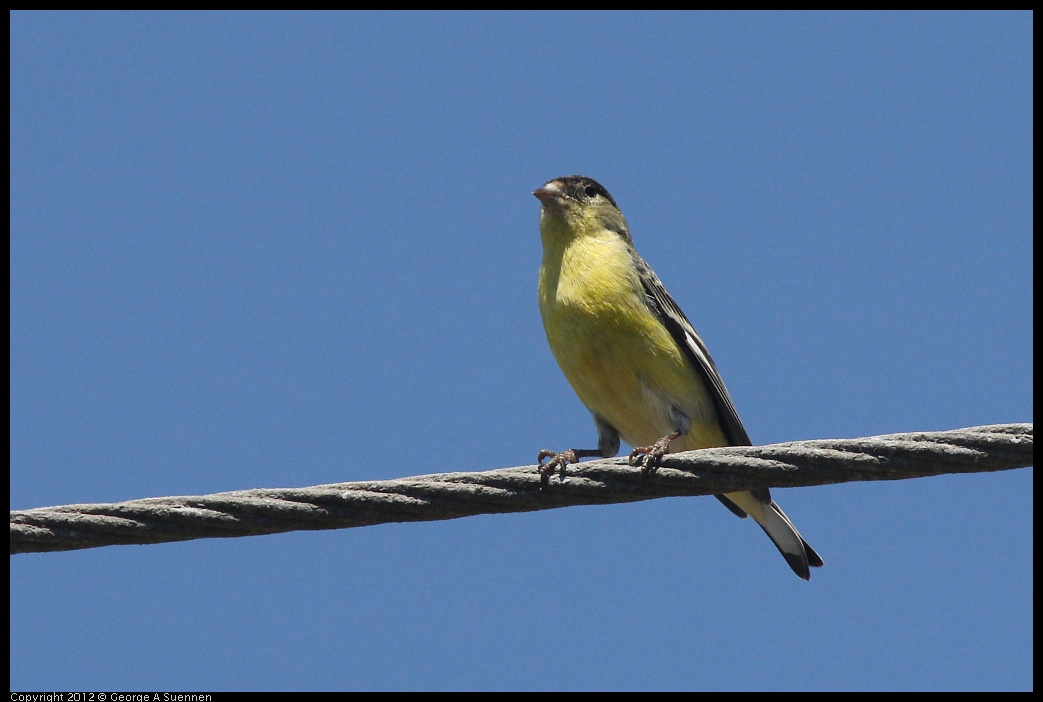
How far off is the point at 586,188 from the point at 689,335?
5.38 feet

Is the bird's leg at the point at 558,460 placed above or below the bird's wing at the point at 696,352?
below

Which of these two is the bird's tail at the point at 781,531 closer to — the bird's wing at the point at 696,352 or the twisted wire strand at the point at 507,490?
the bird's wing at the point at 696,352

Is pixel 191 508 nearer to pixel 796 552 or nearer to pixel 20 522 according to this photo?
pixel 20 522

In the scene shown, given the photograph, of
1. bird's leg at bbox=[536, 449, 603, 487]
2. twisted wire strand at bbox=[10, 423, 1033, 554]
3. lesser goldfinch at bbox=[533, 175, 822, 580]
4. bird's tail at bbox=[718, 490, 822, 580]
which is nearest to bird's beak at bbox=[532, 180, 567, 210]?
lesser goldfinch at bbox=[533, 175, 822, 580]

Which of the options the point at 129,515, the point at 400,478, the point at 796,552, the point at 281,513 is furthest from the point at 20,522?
the point at 796,552

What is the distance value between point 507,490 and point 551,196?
347 centimetres

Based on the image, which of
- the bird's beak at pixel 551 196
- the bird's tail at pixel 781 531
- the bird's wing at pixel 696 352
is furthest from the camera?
the bird's beak at pixel 551 196

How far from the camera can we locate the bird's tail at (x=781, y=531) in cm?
664

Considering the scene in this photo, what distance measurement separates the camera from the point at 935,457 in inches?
163

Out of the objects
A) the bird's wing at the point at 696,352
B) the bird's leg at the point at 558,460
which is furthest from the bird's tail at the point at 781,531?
the bird's leg at the point at 558,460

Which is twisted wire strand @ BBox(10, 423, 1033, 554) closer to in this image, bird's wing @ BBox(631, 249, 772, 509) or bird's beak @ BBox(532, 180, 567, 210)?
bird's wing @ BBox(631, 249, 772, 509)

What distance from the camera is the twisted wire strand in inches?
152

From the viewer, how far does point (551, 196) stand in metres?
7.22

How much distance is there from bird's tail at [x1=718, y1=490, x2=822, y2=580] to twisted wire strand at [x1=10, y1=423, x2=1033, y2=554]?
240cm
